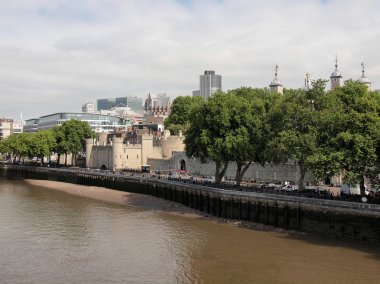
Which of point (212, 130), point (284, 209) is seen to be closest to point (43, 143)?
point (212, 130)

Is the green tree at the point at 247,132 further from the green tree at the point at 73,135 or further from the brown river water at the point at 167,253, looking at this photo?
the green tree at the point at 73,135

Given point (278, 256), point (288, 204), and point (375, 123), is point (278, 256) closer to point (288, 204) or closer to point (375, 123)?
point (288, 204)

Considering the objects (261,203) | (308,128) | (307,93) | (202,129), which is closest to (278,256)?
(261,203)

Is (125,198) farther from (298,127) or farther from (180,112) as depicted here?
(180,112)

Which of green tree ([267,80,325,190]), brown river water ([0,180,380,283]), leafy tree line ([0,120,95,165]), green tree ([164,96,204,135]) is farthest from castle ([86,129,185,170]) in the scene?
green tree ([267,80,325,190])

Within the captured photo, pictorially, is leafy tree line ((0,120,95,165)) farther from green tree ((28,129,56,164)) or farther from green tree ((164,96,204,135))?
green tree ((164,96,204,135))

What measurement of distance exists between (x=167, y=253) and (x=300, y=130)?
20940 millimetres

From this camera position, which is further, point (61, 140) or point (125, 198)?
point (61, 140)

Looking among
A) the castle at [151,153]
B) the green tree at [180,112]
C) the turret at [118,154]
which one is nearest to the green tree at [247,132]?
the castle at [151,153]

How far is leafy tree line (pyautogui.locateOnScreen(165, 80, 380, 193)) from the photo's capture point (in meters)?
41.6

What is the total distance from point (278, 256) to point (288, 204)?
10687mm

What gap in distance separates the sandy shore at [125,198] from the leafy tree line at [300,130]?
7396mm

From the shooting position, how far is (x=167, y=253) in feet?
124

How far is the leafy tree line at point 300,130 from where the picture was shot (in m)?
41.6
